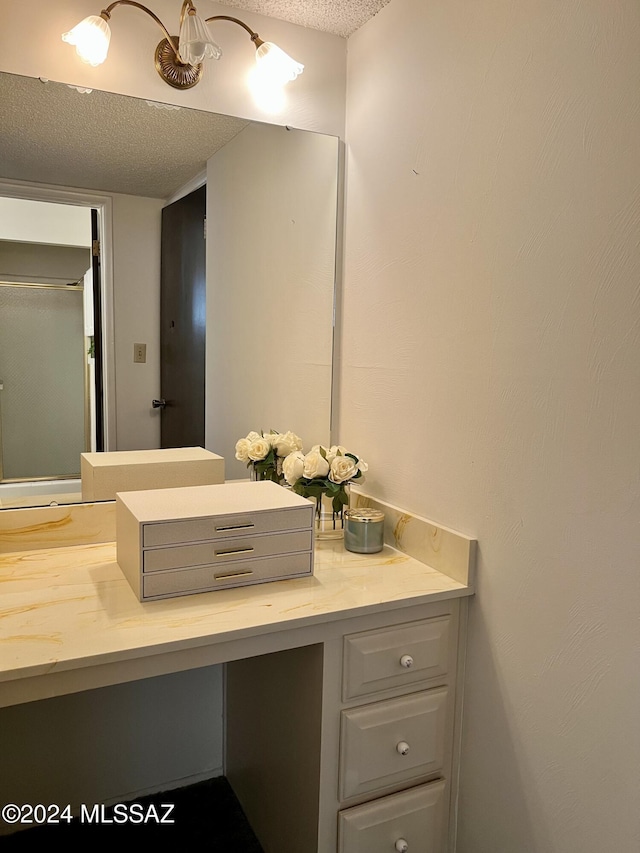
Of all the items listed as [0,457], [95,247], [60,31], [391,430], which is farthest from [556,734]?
[60,31]

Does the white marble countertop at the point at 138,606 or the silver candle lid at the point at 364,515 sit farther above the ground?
the silver candle lid at the point at 364,515

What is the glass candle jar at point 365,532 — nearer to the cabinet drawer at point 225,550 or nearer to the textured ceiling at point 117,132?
the cabinet drawer at point 225,550

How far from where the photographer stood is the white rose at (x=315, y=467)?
4.99 ft

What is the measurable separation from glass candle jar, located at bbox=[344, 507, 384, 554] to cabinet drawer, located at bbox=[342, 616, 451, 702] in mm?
256

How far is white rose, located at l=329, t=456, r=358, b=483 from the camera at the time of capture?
151cm

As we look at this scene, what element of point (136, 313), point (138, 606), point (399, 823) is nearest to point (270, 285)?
point (136, 313)

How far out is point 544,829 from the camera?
1137 millimetres

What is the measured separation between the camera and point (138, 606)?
45.8 inches

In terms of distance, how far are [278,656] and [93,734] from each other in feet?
1.94

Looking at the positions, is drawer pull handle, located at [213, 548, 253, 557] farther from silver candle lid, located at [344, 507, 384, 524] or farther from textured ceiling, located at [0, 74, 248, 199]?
textured ceiling, located at [0, 74, 248, 199]

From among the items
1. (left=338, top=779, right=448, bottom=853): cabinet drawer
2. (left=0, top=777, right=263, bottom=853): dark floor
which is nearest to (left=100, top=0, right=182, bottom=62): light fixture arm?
(left=338, top=779, right=448, bottom=853): cabinet drawer

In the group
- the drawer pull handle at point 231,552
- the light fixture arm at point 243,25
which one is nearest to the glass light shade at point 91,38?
the light fixture arm at point 243,25

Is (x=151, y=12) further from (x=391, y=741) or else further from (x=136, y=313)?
(x=391, y=741)

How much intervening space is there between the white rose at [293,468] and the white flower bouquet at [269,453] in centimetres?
9
